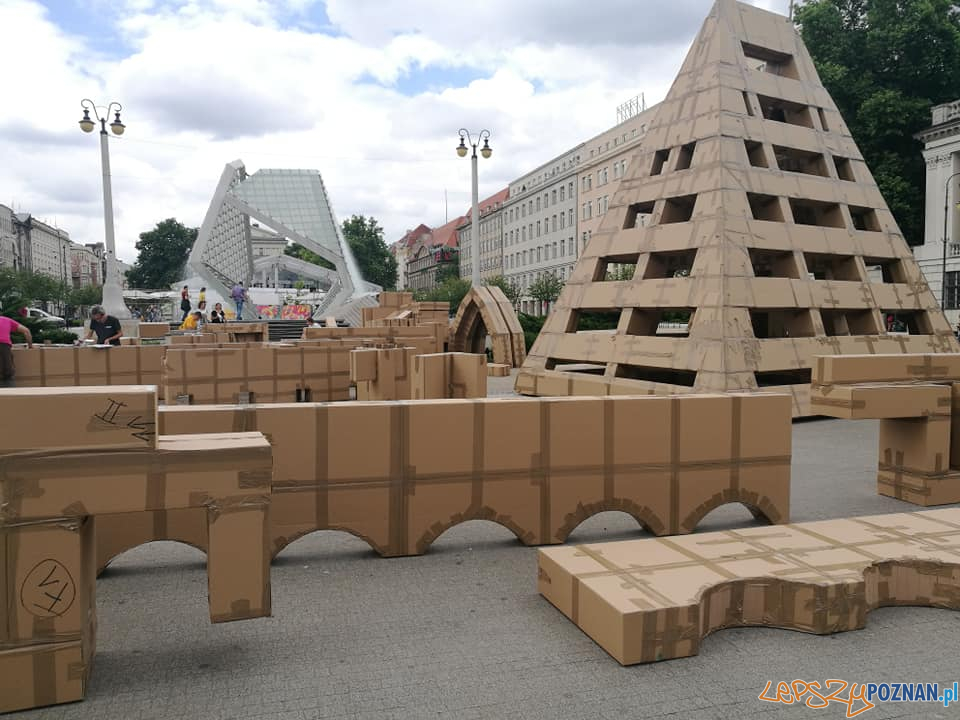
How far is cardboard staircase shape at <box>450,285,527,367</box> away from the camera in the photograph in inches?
1022

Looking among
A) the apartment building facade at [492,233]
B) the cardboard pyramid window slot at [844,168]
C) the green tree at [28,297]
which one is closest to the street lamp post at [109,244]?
the green tree at [28,297]

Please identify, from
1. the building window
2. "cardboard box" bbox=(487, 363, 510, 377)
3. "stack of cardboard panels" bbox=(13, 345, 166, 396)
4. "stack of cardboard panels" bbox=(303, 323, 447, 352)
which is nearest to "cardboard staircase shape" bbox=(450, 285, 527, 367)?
"cardboard box" bbox=(487, 363, 510, 377)

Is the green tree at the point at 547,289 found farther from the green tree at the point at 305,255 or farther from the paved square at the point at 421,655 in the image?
the green tree at the point at 305,255

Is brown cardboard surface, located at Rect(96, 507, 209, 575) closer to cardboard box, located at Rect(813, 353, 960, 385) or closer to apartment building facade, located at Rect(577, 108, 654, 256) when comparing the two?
cardboard box, located at Rect(813, 353, 960, 385)

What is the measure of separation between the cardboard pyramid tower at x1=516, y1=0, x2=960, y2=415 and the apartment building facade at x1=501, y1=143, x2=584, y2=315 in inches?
1961

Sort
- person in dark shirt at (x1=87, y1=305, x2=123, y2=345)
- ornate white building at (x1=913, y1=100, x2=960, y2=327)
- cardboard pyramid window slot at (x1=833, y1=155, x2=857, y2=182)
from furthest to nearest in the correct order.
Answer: ornate white building at (x1=913, y1=100, x2=960, y2=327) → cardboard pyramid window slot at (x1=833, y1=155, x2=857, y2=182) → person in dark shirt at (x1=87, y1=305, x2=123, y2=345)

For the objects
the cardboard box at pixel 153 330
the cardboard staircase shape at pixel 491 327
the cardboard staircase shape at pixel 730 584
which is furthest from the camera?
the cardboard staircase shape at pixel 491 327

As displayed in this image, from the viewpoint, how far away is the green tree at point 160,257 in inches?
4003

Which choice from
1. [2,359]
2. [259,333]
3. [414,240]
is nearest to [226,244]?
[259,333]

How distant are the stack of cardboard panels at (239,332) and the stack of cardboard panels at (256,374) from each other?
619 centimetres

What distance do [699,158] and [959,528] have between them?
1111cm

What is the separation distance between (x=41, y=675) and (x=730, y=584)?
4035 millimetres

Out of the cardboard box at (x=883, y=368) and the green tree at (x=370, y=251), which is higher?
the green tree at (x=370, y=251)

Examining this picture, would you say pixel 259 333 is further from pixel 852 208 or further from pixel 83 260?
pixel 83 260
